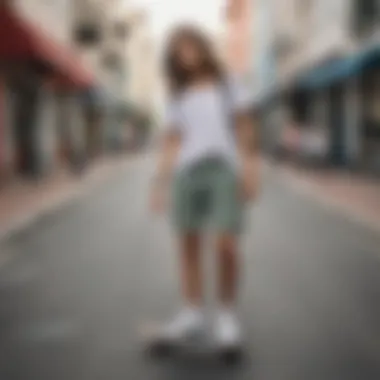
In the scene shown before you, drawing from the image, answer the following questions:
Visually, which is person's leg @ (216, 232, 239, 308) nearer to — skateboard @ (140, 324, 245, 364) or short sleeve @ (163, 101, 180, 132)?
skateboard @ (140, 324, 245, 364)

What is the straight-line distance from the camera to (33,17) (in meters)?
1.44

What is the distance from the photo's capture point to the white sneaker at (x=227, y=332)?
121 centimetres

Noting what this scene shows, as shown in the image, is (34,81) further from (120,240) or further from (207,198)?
(120,240)

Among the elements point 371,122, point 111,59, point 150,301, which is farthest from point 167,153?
point 371,122

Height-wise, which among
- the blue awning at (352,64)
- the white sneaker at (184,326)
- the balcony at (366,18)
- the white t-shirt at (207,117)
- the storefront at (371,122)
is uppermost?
the white t-shirt at (207,117)

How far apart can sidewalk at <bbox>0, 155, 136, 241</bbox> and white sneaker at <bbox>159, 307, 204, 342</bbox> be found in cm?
16

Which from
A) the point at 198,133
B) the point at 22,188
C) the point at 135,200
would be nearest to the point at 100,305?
the point at 22,188

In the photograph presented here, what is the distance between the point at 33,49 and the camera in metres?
1.29

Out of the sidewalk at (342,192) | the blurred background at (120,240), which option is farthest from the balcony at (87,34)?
the sidewalk at (342,192)

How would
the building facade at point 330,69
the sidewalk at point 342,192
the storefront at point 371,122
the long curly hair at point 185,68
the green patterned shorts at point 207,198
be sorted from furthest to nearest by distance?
1. the storefront at point 371,122
2. the sidewalk at point 342,192
3. the building facade at point 330,69
4. the green patterned shorts at point 207,198
5. the long curly hair at point 185,68

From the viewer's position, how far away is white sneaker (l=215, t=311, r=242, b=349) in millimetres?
1210

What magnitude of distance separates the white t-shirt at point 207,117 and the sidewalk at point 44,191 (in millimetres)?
180

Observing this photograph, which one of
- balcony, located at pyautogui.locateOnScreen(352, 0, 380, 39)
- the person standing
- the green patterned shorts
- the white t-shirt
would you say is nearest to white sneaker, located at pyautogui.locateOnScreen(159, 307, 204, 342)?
the person standing

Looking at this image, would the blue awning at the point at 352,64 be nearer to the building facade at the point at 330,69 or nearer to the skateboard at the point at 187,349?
the building facade at the point at 330,69
